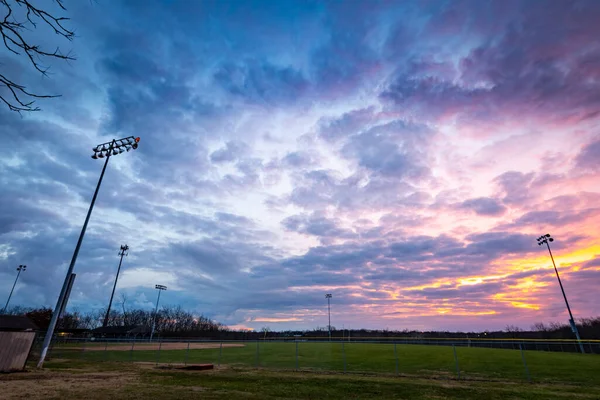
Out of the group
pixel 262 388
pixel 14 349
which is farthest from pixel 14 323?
pixel 262 388

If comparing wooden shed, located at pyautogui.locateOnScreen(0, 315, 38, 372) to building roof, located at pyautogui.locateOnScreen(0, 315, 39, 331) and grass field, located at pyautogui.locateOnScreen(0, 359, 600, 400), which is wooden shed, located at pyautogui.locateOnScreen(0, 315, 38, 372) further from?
building roof, located at pyautogui.locateOnScreen(0, 315, 39, 331)

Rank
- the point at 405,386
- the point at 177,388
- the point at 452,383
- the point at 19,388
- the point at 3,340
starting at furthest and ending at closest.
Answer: the point at 3,340 → the point at 452,383 → the point at 405,386 → the point at 177,388 → the point at 19,388

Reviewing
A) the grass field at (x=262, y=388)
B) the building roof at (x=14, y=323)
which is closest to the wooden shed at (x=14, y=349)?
the grass field at (x=262, y=388)

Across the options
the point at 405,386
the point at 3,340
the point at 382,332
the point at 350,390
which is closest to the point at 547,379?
the point at 405,386

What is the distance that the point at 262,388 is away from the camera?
1586 centimetres

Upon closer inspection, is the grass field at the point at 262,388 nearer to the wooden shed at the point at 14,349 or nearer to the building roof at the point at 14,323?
the wooden shed at the point at 14,349

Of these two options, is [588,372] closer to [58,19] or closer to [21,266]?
[58,19]

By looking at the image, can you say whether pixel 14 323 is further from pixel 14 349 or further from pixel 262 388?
pixel 262 388

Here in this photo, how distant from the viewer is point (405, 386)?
663 inches

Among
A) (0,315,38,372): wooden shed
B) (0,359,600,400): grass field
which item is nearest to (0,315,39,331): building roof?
(0,315,38,372): wooden shed

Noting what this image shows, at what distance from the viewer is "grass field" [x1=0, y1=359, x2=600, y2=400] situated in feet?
44.6

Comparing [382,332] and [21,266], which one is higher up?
[21,266]

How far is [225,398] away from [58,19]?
563 inches

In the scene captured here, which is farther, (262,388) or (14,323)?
(14,323)
